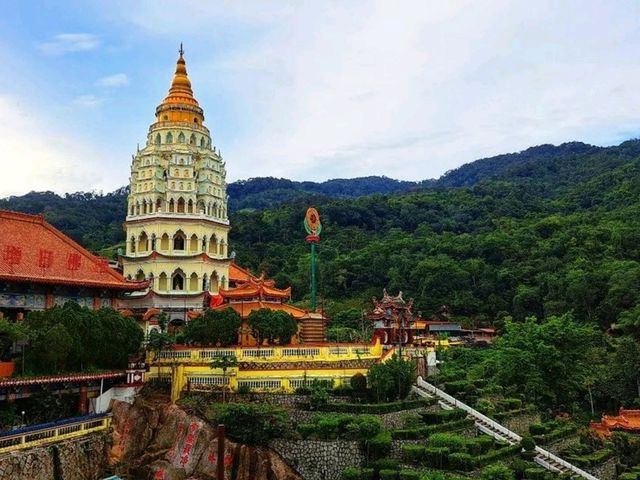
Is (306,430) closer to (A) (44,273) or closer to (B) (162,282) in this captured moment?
(A) (44,273)

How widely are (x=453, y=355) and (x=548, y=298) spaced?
19.9 m

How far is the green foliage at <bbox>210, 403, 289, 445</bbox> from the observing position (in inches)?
937

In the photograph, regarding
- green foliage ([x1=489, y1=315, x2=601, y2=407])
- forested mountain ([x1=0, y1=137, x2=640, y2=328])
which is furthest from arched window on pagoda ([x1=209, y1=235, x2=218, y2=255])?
forested mountain ([x1=0, y1=137, x2=640, y2=328])

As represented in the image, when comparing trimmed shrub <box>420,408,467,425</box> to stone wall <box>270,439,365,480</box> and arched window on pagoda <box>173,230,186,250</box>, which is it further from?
arched window on pagoda <box>173,230,186,250</box>

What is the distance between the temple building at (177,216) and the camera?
38.5 meters

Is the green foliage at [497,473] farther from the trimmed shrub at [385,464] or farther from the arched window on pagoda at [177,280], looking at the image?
the arched window on pagoda at [177,280]

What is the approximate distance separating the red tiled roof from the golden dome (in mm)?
10988

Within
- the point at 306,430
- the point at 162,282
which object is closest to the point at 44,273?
the point at 162,282

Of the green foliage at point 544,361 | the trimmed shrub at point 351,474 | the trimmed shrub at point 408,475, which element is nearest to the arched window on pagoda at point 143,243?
the green foliage at point 544,361

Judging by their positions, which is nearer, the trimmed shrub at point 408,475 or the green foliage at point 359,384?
the trimmed shrub at point 408,475

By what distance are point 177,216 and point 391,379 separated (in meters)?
17.4

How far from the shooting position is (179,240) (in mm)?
39875

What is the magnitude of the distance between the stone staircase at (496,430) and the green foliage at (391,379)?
1.58 meters

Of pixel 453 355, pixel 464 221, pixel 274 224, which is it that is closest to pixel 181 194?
pixel 453 355
